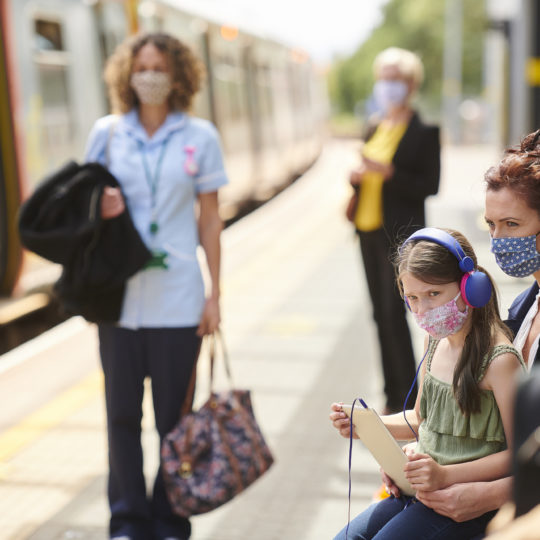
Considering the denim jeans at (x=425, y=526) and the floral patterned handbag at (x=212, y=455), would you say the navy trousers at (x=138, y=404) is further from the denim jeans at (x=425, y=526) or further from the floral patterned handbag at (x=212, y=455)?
the denim jeans at (x=425, y=526)

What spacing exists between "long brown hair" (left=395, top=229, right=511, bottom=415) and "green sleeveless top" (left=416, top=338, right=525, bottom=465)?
0.02 meters

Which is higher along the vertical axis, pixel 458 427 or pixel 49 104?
pixel 49 104

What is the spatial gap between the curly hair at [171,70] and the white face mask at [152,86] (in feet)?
0.13

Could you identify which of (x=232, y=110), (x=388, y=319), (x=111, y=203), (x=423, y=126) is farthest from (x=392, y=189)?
(x=232, y=110)

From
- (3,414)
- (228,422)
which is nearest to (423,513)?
(228,422)

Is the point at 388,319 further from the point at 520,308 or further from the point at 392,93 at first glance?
the point at 520,308

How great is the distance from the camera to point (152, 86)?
3.56 meters

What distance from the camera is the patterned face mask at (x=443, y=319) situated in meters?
2.25

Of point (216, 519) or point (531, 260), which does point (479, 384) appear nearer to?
point (531, 260)

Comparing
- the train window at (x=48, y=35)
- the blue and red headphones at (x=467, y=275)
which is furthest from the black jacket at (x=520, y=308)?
the train window at (x=48, y=35)

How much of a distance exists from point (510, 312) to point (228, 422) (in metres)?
1.43

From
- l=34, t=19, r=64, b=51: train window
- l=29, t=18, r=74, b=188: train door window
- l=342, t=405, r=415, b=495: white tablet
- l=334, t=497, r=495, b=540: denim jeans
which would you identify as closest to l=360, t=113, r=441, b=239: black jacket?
l=342, t=405, r=415, b=495: white tablet

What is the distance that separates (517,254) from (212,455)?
166 cm

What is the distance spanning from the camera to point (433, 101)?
59.0 meters
